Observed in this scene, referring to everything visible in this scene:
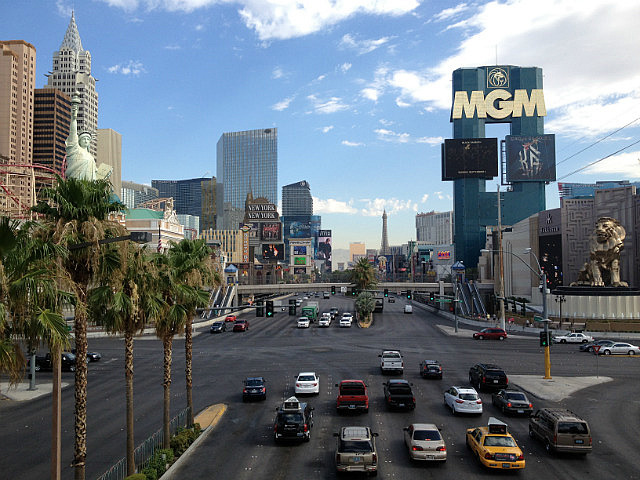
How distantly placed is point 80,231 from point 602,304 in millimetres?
70218

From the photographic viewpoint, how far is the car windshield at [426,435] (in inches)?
763

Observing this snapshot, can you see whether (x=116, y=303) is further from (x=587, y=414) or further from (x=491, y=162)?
(x=491, y=162)

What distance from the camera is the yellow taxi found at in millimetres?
18109

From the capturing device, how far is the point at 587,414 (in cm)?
2659

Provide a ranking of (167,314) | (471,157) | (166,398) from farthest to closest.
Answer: (471,157) → (166,398) → (167,314)

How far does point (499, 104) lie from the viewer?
172 meters

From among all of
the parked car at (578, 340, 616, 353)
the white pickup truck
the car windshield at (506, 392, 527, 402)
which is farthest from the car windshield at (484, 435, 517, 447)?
the parked car at (578, 340, 616, 353)

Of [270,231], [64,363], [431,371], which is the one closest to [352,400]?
[431,371]

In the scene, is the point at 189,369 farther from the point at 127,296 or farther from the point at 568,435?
the point at 568,435

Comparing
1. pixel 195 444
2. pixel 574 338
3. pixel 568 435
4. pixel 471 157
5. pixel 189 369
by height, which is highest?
pixel 471 157

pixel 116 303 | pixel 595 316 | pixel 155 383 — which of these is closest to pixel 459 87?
pixel 595 316

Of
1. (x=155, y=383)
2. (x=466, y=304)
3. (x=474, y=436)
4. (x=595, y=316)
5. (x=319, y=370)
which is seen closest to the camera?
(x=474, y=436)

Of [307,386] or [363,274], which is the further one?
[363,274]

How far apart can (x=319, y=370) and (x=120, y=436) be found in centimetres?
1838
